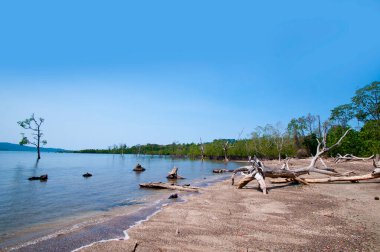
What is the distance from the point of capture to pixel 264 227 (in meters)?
8.50

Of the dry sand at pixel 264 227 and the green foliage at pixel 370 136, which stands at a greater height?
the green foliage at pixel 370 136

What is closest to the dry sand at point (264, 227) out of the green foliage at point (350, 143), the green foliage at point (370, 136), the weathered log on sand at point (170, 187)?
the weathered log on sand at point (170, 187)

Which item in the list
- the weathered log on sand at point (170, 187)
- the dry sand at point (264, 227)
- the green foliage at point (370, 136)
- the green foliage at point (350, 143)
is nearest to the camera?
the dry sand at point (264, 227)

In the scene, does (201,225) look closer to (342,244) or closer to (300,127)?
(342,244)

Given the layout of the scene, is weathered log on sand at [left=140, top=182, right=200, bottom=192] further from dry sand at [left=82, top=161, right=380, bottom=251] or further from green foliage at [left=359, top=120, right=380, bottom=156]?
green foliage at [left=359, top=120, right=380, bottom=156]

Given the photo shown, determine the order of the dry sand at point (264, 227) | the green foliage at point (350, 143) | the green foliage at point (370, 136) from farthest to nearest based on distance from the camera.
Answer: the green foliage at point (350, 143)
the green foliage at point (370, 136)
the dry sand at point (264, 227)

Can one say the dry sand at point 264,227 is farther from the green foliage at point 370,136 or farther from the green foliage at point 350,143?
the green foliage at point 350,143

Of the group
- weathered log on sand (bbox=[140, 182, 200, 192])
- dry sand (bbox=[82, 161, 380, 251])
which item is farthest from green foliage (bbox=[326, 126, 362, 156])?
dry sand (bbox=[82, 161, 380, 251])

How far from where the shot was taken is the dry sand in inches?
268

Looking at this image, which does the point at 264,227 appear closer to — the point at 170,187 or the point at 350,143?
the point at 170,187

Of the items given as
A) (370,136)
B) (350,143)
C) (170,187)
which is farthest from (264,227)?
(350,143)

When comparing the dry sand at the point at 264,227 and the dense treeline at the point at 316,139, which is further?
the dense treeline at the point at 316,139

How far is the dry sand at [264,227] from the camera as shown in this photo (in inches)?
268

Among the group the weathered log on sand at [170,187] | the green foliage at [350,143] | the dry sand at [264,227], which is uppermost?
the green foliage at [350,143]
